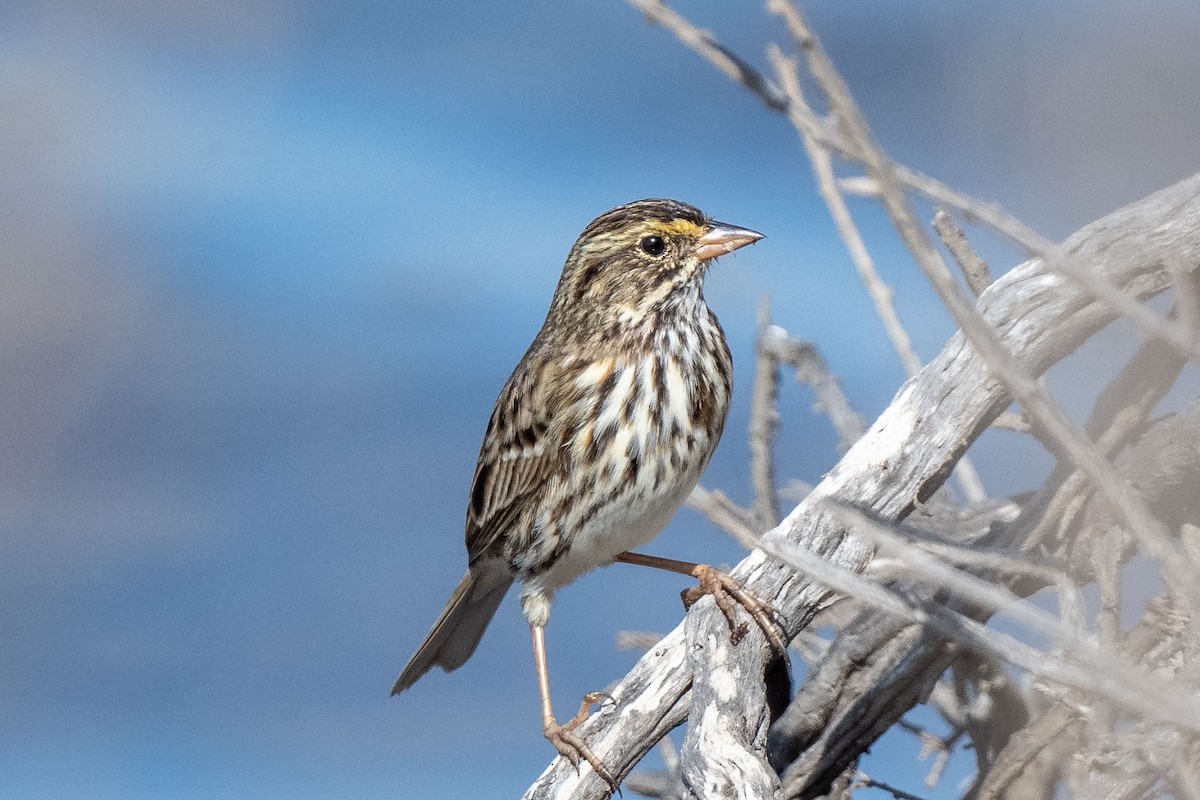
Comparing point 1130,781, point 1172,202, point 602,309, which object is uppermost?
point 602,309

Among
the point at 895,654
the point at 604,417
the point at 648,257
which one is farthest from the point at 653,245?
the point at 895,654

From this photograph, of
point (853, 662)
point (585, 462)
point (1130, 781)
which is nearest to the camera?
point (1130, 781)

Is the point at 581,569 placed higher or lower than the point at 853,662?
higher

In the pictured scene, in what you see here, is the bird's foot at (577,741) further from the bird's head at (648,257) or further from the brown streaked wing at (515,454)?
the bird's head at (648,257)

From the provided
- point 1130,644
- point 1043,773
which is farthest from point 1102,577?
point 1043,773

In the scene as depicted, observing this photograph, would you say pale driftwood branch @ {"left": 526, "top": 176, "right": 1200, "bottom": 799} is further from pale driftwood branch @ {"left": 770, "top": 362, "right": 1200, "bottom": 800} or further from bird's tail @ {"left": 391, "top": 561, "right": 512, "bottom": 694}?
bird's tail @ {"left": 391, "top": 561, "right": 512, "bottom": 694}

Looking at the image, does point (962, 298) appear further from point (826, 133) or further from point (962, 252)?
point (962, 252)

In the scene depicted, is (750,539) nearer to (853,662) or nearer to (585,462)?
(853,662)
